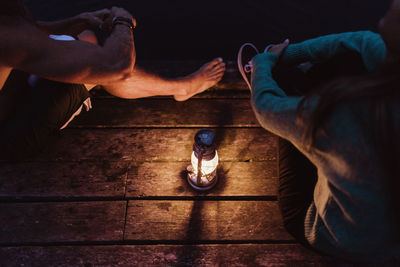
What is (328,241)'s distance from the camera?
3.87 feet

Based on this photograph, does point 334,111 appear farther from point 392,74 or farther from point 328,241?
point 328,241

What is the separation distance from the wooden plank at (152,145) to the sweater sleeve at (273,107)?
0.58 m

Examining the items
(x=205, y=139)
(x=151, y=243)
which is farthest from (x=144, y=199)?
(x=205, y=139)

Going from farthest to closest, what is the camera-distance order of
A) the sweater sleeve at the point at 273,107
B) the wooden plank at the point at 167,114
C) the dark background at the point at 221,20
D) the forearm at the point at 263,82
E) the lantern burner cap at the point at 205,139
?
1. the dark background at the point at 221,20
2. the wooden plank at the point at 167,114
3. the lantern burner cap at the point at 205,139
4. the forearm at the point at 263,82
5. the sweater sleeve at the point at 273,107

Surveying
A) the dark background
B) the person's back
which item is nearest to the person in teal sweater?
the person's back

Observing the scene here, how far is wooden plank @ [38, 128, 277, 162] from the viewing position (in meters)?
1.80

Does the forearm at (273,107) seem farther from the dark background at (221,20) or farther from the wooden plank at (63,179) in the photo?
the dark background at (221,20)

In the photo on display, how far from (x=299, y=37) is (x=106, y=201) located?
3378mm

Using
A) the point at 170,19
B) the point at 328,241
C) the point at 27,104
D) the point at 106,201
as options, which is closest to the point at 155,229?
the point at 106,201

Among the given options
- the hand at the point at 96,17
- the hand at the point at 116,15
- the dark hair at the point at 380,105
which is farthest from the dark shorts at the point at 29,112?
the dark hair at the point at 380,105

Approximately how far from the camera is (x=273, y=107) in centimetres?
108

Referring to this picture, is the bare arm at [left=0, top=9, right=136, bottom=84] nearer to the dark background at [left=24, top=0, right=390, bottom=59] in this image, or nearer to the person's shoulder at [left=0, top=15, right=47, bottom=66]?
the person's shoulder at [left=0, top=15, right=47, bottom=66]

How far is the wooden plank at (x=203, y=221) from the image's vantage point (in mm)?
1514

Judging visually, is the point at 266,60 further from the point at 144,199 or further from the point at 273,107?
the point at 144,199
